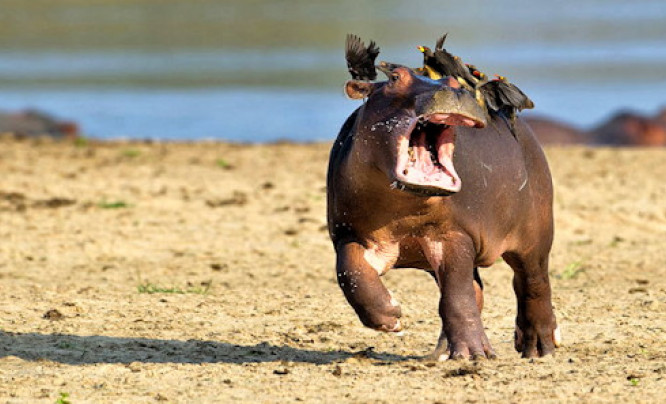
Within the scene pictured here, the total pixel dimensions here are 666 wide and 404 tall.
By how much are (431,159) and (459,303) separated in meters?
0.68

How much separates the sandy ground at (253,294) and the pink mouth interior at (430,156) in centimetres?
84

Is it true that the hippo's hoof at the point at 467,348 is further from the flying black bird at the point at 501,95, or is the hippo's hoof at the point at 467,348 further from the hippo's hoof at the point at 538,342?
the flying black bird at the point at 501,95

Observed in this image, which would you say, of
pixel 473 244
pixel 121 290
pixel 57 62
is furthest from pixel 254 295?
pixel 57 62

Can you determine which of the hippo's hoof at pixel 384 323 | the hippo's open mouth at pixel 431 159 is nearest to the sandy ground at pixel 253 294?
the hippo's hoof at pixel 384 323

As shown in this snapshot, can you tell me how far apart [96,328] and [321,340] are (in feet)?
3.86

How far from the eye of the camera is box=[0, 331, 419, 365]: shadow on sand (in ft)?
20.9

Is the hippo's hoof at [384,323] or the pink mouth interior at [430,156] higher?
the pink mouth interior at [430,156]

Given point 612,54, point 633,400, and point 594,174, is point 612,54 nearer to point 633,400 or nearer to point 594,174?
point 594,174

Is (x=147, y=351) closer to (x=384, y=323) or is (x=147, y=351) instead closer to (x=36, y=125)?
Answer: (x=384, y=323)

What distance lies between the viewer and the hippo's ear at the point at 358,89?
18.7 ft

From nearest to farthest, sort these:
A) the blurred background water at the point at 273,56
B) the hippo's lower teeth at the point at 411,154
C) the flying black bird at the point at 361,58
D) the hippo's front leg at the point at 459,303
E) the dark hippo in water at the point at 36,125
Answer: the hippo's lower teeth at the point at 411,154
the hippo's front leg at the point at 459,303
the flying black bird at the point at 361,58
the dark hippo in water at the point at 36,125
the blurred background water at the point at 273,56

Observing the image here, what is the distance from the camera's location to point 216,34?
34.8 m

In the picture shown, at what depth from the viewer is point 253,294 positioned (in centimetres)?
804

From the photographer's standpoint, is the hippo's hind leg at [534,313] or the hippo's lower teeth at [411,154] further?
the hippo's hind leg at [534,313]
